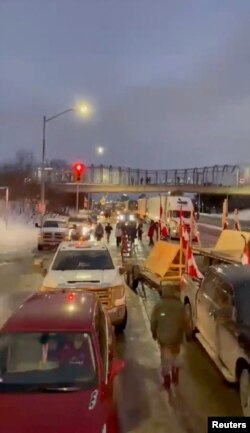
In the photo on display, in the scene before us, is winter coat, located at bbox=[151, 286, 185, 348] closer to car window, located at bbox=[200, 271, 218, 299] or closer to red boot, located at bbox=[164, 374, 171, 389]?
red boot, located at bbox=[164, 374, 171, 389]

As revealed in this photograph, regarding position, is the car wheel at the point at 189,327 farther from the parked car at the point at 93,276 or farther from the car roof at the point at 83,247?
the car roof at the point at 83,247

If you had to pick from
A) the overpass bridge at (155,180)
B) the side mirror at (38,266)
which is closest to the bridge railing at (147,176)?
the overpass bridge at (155,180)

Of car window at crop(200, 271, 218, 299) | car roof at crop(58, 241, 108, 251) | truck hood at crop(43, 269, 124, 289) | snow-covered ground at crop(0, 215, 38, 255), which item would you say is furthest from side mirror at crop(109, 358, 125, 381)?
snow-covered ground at crop(0, 215, 38, 255)

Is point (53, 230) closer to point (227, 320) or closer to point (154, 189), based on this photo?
point (227, 320)

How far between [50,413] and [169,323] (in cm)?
328

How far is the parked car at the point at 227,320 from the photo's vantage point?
7.19 metres

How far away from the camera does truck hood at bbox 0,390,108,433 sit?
4.70 meters

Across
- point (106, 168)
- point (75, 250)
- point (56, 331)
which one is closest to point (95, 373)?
point (56, 331)

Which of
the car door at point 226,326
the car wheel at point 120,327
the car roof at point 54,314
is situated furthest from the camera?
the car wheel at point 120,327

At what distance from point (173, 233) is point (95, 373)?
3790 centimetres

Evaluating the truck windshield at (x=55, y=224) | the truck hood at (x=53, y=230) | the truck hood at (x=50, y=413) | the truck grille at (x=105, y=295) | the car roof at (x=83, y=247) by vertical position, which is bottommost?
the truck hood at (x=53, y=230)

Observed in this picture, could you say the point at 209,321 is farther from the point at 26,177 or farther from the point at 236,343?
the point at 26,177

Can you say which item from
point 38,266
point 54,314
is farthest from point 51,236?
point 54,314

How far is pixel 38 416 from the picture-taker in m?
4.86
